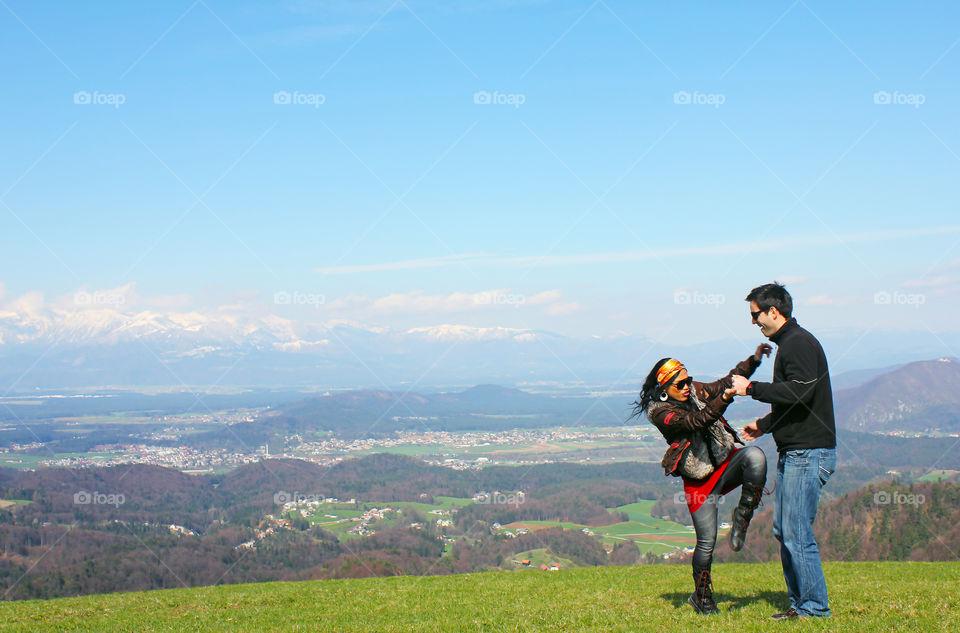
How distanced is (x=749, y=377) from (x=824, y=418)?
2.64 ft

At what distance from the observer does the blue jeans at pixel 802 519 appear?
673cm

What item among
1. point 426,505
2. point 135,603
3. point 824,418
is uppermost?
point 824,418

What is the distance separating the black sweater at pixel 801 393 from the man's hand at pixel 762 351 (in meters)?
0.27

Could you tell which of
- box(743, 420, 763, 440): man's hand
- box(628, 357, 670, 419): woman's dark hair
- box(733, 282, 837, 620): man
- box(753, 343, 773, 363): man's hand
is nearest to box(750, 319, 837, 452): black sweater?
box(733, 282, 837, 620): man

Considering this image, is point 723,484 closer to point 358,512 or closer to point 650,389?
point 650,389

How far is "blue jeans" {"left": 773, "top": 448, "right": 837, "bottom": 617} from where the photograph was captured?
673 cm

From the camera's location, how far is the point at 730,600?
8422 mm

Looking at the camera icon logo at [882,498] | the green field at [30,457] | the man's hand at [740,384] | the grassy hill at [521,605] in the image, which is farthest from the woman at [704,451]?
the green field at [30,457]

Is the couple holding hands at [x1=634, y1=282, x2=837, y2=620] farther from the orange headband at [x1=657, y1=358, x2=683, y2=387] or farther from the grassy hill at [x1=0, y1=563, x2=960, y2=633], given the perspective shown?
the grassy hill at [x1=0, y1=563, x2=960, y2=633]

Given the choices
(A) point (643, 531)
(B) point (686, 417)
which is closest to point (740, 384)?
(B) point (686, 417)

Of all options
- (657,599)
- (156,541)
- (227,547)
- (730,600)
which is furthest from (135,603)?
(156,541)

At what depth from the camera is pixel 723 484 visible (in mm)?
7176

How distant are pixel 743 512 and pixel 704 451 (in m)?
0.78

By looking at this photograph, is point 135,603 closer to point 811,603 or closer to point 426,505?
point 811,603
